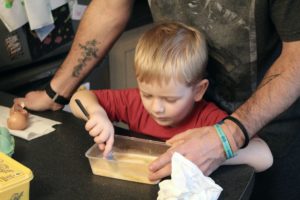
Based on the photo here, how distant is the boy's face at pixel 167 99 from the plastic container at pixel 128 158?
111 millimetres

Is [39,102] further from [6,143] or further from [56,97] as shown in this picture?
[6,143]

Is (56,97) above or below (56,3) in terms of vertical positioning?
below

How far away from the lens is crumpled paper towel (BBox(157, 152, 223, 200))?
819mm

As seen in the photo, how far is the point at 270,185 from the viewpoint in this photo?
133 cm

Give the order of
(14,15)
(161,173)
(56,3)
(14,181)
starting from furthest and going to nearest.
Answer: (56,3) < (14,15) < (161,173) < (14,181)

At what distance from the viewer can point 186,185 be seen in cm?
83

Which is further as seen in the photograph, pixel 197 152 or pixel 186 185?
pixel 197 152

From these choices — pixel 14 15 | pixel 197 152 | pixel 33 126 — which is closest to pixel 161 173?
pixel 197 152

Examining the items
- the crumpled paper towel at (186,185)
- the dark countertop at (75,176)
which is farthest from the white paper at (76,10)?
the crumpled paper towel at (186,185)

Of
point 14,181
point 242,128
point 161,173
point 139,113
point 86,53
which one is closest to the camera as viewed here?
point 14,181

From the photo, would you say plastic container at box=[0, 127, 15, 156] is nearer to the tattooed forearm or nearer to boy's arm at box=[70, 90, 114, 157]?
boy's arm at box=[70, 90, 114, 157]

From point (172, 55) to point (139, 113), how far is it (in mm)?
233

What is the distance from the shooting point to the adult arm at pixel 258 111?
37.6 inches

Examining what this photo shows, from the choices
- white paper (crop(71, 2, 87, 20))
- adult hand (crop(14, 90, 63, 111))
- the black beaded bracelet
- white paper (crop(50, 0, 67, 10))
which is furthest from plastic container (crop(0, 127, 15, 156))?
white paper (crop(71, 2, 87, 20))
